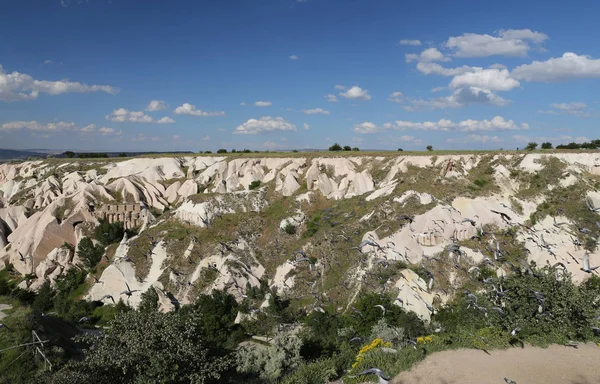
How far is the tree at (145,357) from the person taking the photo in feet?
48.8

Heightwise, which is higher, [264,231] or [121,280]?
[264,231]

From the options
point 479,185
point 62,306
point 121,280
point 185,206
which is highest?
point 479,185

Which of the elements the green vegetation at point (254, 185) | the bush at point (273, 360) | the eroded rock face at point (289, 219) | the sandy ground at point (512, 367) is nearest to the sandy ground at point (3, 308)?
the eroded rock face at point (289, 219)

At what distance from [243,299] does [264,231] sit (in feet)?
29.3

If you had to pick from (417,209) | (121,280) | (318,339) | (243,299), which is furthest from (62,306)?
(417,209)

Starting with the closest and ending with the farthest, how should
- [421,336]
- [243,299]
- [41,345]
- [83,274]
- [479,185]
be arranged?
1. [41,345]
2. [421,336]
3. [243,299]
4. [479,185]
5. [83,274]

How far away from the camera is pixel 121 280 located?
3378cm

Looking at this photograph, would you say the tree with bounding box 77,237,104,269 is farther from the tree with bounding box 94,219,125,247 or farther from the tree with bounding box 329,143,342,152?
the tree with bounding box 329,143,342,152

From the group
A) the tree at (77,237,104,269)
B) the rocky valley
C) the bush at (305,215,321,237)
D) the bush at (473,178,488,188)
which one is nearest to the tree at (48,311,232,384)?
the rocky valley

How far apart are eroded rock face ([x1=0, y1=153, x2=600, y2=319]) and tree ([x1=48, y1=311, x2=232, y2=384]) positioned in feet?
48.2

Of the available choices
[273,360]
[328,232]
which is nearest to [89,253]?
[328,232]

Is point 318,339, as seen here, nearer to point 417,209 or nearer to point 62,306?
point 417,209

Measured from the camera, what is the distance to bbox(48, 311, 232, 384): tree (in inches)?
585

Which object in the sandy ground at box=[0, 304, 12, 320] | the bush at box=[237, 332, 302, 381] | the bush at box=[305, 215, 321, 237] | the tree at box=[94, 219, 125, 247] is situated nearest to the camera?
the bush at box=[237, 332, 302, 381]
